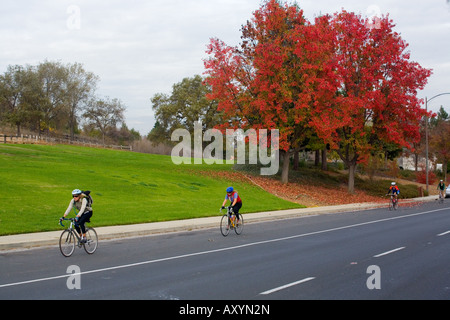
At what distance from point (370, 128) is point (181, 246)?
29983 mm

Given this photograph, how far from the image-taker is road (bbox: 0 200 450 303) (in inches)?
337

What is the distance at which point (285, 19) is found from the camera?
37.0 meters

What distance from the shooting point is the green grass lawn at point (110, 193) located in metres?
18.9

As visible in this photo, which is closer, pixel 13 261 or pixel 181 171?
pixel 13 261

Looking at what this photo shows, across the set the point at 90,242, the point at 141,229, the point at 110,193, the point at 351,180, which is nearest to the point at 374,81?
the point at 351,180

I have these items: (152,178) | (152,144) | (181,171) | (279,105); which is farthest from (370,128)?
(152,144)

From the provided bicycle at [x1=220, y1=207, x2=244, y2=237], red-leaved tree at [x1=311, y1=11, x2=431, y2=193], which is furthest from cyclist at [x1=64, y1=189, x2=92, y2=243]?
red-leaved tree at [x1=311, y1=11, x2=431, y2=193]

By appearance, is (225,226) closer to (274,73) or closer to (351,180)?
(274,73)

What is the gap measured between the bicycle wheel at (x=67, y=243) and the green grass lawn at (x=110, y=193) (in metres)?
3.99

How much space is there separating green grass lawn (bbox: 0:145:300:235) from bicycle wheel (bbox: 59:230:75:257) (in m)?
3.99

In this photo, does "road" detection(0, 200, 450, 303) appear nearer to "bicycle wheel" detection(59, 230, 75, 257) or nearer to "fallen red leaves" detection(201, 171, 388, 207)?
"bicycle wheel" detection(59, 230, 75, 257)

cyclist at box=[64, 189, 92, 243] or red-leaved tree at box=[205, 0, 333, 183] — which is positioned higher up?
red-leaved tree at box=[205, 0, 333, 183]

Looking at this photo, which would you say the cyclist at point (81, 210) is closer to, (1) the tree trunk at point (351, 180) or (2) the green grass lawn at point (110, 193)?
(2) the green grass lawn at point (110, 193)
